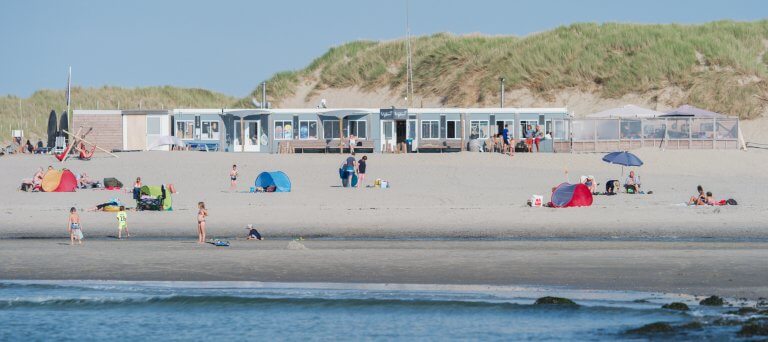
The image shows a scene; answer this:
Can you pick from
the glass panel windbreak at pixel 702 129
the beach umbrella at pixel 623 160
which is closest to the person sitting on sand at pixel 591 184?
the beach umbrella at pixel 623 160

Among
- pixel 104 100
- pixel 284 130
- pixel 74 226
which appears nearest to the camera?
pixel 74 226

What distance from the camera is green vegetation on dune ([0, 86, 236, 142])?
6712 centimetres

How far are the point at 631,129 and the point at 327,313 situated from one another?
28.2m

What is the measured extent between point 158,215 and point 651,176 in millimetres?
15240

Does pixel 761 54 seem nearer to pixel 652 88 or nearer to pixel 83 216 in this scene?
pixel 652 88

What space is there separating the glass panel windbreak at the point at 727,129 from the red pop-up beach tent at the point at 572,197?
55.2 feet

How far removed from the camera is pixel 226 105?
65.7 metres

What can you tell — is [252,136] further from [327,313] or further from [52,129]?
[327,313]

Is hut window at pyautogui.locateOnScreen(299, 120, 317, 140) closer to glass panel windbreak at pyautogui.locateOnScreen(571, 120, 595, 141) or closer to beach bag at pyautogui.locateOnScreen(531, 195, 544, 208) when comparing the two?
glass panel windbreak at pyautogui.locateOnScreen(571, 120, 595, 141)

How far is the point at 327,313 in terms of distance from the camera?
14500 millimetres

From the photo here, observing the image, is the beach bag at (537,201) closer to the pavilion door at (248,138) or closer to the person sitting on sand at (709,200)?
the person sitting on sand at (709,200)

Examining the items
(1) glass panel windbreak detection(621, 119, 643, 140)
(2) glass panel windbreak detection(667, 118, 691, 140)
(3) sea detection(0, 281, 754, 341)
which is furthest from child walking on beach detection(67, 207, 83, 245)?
(2) glass panel windbreak detection(667, 118, 691, 140)

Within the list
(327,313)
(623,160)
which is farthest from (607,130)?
(327,313)

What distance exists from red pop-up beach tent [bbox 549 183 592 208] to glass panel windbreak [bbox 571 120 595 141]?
50.1 feet
